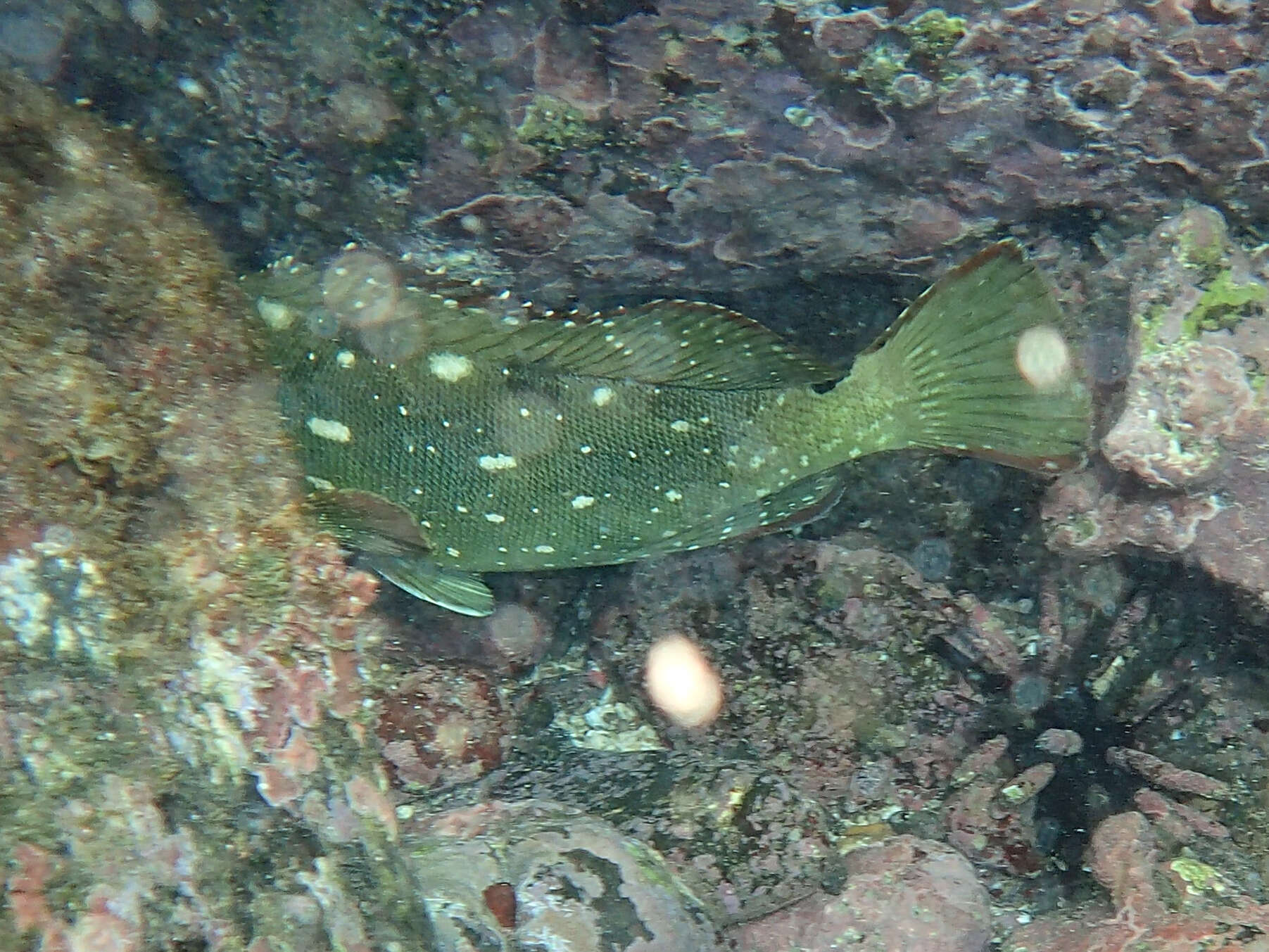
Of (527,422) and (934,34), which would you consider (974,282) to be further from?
(527,422)

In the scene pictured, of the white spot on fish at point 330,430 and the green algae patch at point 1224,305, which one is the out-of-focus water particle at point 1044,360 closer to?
the green algae patch at point 1224,305

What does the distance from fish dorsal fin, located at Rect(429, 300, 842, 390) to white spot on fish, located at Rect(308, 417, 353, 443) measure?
0.44 m

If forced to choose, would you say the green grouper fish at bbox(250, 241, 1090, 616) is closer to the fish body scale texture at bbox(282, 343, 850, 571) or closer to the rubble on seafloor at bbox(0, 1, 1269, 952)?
the fish body scale texture at bbox(282, 343, 850, 571)

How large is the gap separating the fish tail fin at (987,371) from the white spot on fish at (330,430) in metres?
1.93

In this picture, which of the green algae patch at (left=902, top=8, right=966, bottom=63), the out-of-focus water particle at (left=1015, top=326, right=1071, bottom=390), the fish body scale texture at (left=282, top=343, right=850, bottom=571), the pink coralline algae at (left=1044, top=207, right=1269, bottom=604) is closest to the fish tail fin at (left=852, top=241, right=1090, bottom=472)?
the out-of-focus water particle at (left=1015, top=326, right=1071, bottom=390)

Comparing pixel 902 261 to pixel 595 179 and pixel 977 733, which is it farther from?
pixel 977 733

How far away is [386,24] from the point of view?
2.79 metres

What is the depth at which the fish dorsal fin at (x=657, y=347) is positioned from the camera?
3.26 metres

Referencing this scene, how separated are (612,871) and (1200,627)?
2535mm

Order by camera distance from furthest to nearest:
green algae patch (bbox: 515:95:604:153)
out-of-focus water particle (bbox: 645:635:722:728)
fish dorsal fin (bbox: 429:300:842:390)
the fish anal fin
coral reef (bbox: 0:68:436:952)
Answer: out-of-focus water particle (bbox: 645:635:722:728) < the fish anal fin < fish dorsal fin (bbox: 429:300:842:390) < green algae patch (bbox: 515:95:604:153) < coral reef (bbox: 0:68:436:952)

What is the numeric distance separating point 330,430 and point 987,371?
2.44m

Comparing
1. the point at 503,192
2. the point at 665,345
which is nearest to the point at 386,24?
the point at 503,192

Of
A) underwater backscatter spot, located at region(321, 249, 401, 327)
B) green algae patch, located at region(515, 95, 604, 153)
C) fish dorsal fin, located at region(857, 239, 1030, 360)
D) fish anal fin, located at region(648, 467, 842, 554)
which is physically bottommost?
fish anal fin, located at region(648, 467, 842, 554)

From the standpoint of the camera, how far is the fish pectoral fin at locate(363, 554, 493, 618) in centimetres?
375
